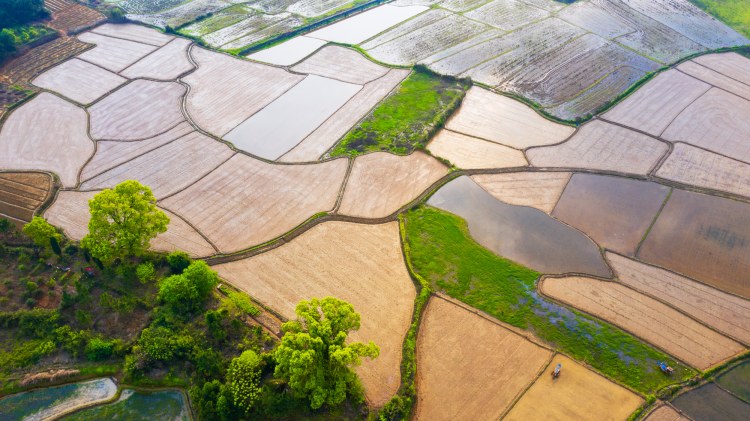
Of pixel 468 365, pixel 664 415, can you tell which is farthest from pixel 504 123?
pixel 664 415

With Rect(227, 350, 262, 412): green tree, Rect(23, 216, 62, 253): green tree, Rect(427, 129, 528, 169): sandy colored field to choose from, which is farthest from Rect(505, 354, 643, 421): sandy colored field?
Rect(23, 216, 62, 253): green tree

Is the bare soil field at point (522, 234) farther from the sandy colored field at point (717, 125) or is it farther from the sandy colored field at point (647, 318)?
the sandy colored field at point (717, 125)

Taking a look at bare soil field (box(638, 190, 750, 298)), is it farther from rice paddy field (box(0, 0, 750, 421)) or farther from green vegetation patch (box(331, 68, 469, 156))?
green vegetation patch (box(331, 68, 469, 156))

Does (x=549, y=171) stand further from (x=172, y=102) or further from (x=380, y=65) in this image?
(x=172, y=102)

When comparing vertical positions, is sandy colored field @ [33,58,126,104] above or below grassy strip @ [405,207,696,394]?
above

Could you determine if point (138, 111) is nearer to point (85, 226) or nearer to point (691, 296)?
point (85, 226)
